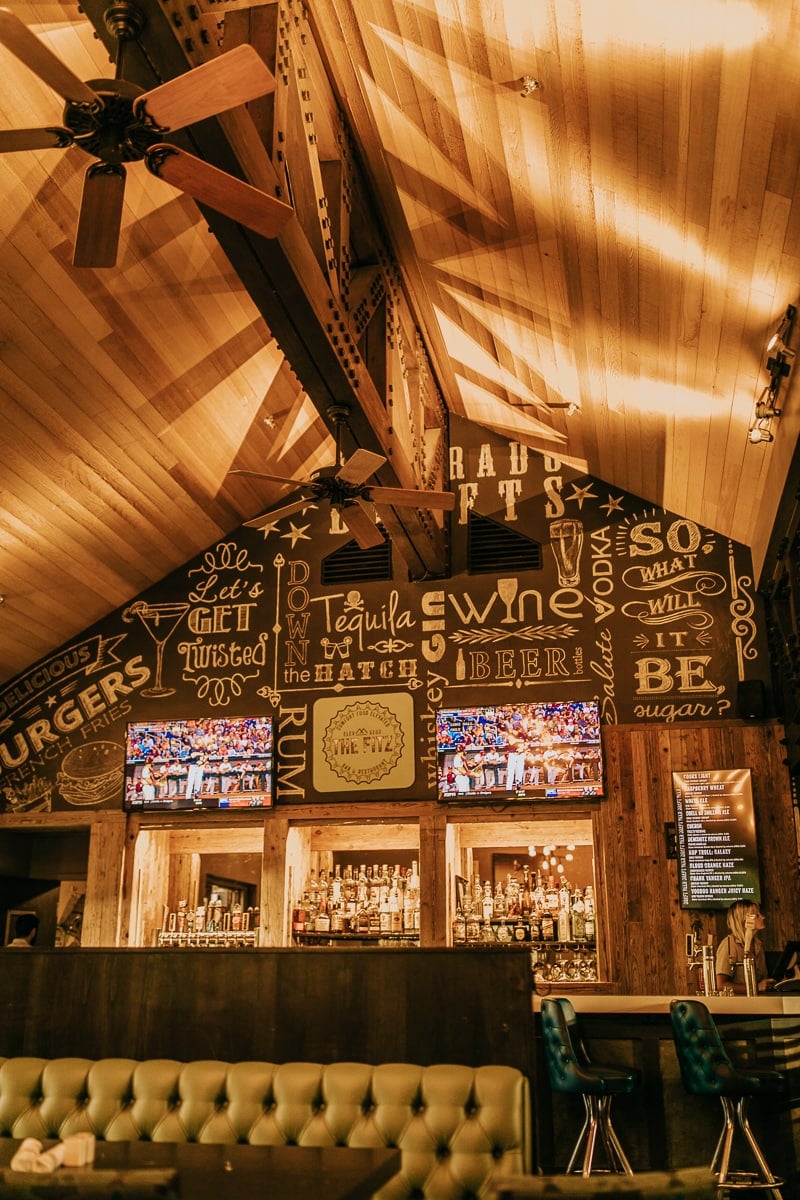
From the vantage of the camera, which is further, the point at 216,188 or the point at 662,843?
the point at 662,843

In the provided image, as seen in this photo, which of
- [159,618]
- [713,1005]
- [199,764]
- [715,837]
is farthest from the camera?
[159,618]

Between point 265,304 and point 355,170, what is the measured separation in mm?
1593

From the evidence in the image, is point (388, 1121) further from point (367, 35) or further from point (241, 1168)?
point (367, 35)

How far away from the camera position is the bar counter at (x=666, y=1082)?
5.44 meters

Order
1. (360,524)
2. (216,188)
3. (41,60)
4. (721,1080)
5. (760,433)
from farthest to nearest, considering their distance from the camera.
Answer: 1. (360,524)
2. (760,433)
3. (721,1080)
4. (216,188)
5. (41,60)

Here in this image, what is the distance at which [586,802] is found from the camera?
878 centimetres

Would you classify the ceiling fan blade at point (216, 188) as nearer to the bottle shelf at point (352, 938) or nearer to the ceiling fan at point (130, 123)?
the ceiling fan at point (130, 123)

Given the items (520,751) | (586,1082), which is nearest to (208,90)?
(586,1082)

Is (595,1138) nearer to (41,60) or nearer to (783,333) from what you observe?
(783,333)

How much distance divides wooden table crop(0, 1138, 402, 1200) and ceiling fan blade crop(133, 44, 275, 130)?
332 centimetres

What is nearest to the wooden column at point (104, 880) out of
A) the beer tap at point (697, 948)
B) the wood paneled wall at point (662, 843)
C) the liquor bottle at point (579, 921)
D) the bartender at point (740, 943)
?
the liquor bottle at point (579, 921)

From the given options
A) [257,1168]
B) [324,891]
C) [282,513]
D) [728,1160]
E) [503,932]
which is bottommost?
[728,1160]

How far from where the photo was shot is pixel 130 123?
13.2 feet

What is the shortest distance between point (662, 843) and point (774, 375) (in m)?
4.11
